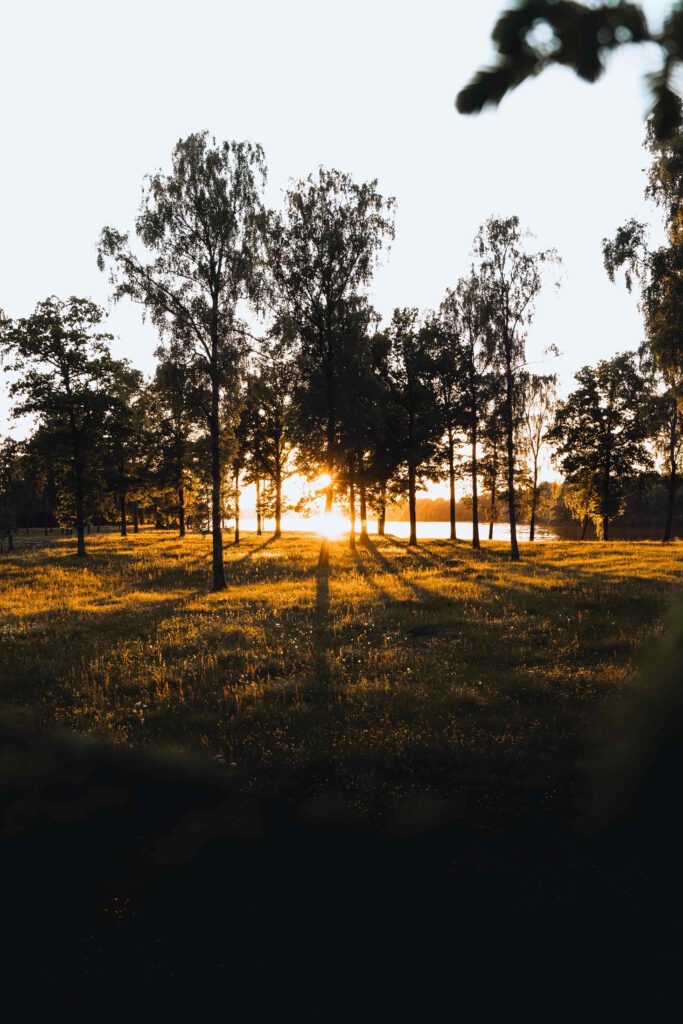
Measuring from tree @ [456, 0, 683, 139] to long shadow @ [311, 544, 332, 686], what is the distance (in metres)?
7.97

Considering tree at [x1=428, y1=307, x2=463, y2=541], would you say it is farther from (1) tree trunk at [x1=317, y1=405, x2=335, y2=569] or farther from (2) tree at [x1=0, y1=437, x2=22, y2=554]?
(2) tree at [x1=0, y1=437, x2=22, y2=554]

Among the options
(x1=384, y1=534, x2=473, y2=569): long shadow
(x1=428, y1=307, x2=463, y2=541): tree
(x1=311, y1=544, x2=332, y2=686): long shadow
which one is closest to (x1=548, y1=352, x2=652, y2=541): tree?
(x1=428, y1=307, x2=463, y2=541): tree

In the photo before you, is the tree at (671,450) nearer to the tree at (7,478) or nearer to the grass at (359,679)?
the grass at (359,679)

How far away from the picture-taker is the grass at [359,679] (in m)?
5.59

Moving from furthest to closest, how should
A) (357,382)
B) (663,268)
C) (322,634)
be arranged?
(357,382) → (663,268) → (322,634)

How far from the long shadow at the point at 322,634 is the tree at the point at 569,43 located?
7975 mm

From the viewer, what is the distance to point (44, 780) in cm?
585

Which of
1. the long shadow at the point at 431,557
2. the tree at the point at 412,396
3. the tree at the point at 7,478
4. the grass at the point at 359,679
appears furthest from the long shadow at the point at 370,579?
the tree at the point at 7,478

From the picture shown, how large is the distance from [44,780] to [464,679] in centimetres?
612

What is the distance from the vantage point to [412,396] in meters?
41.8

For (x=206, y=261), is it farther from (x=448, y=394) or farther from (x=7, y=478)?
(x=7, y=478)

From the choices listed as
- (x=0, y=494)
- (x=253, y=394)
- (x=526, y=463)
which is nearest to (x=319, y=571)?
(x=253, y=394)

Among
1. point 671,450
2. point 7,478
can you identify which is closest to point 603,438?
point 671,450

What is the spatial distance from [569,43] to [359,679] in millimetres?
8245
